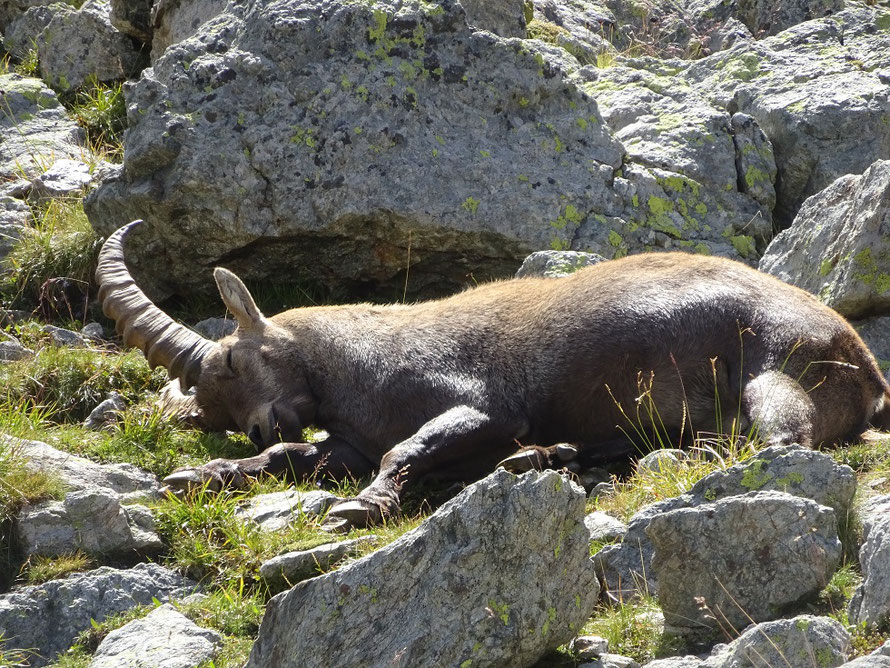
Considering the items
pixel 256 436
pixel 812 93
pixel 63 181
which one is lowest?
pixel 256 436

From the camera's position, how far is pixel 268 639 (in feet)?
15.7

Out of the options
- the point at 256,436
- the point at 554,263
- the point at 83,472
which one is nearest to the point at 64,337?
the point at 256,436

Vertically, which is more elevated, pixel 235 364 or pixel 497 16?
pixel 497 16

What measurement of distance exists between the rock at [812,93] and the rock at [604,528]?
6148 mm

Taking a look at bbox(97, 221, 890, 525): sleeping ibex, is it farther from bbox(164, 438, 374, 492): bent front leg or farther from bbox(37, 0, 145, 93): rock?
bbox(37, 0, 145, 93): rock

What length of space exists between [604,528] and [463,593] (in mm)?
1608

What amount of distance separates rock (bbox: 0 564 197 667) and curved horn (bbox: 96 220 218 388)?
10.9 feet

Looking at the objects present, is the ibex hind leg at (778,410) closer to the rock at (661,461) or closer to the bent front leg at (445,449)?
the rock at (661,461)

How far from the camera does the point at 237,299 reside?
909 centimetres

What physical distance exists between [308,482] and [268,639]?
349cm

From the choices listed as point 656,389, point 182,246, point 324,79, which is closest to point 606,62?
point 324,79

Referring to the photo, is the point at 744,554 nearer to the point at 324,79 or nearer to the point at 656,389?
the point at 656,389

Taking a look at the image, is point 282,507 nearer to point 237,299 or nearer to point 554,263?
point 237,299

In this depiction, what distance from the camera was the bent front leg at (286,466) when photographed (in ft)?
25.6
